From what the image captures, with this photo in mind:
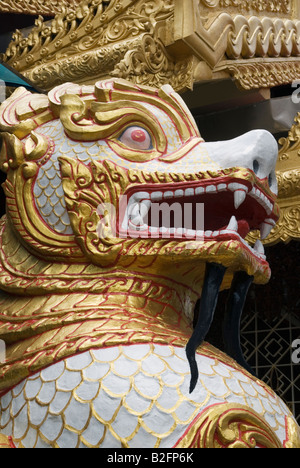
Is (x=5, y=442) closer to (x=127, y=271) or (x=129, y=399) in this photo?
(x=129, y=399)

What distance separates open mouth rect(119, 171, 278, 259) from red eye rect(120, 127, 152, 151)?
176 millimetres

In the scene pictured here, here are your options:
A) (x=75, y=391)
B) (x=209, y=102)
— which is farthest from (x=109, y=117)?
(x=209, y=102)

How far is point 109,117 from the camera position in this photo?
2959 millimetres

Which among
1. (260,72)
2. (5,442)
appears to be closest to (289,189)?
(260,72)

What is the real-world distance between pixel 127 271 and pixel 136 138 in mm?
432

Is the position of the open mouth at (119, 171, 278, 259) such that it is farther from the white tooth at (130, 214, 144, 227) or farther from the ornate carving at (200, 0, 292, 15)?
the ornate carving at (200, 0, 292, 15)

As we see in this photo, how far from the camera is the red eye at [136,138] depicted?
2.97 meters

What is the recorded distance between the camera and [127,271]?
9.46ft

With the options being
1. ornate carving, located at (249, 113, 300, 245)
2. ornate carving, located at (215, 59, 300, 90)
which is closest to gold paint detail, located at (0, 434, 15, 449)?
ornate carving, located at (249, 113, 300, 245)

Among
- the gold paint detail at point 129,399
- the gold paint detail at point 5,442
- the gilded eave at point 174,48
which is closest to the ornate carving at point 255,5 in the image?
the gilded eave at point 174,48

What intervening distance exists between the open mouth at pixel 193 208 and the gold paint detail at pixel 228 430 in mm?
508

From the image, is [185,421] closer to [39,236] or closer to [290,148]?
[39,236]

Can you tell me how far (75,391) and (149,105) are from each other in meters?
0.99

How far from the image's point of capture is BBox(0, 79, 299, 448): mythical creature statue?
2596 millimetres
